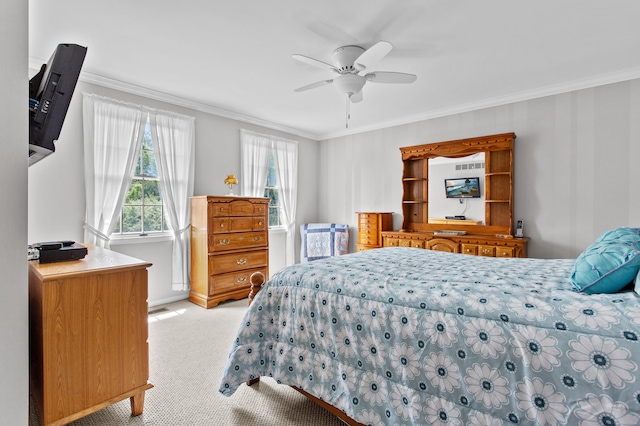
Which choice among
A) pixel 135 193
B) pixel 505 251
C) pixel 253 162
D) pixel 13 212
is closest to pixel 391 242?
pixel 505 251

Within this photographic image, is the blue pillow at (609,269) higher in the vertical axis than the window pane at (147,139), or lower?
lower

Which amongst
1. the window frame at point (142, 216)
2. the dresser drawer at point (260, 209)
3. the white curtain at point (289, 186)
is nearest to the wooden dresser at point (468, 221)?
the white curtain at point (289, 186)

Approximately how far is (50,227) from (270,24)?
9.91 ft

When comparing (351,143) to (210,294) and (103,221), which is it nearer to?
(210,294)

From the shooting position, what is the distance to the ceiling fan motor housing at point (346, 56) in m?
2.78

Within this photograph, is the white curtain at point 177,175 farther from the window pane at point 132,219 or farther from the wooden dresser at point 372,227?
the wooden dresser at point 372,227

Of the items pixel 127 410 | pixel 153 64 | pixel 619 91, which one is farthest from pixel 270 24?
pixel 619 91

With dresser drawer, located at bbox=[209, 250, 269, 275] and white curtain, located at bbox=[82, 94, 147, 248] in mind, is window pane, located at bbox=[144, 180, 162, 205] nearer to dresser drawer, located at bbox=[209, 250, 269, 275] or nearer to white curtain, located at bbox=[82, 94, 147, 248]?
white curtain, located at bbox=[82, 94, 147, 248]

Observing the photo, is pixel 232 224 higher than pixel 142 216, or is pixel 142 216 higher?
pixel 142 216

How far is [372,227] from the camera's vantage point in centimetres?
509

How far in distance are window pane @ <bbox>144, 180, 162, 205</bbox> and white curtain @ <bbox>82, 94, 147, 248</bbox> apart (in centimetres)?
29

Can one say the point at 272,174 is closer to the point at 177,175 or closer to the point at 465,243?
the point at 177,175

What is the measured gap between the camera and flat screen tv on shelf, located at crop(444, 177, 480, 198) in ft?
14.3

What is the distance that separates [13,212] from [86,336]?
1.57 meters
